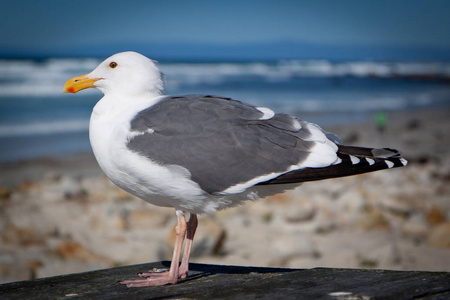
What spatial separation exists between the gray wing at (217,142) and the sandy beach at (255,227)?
225 cm

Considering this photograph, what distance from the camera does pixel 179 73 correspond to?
107ft

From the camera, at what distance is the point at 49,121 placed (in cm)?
1548

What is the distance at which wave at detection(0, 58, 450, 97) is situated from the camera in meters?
21.8

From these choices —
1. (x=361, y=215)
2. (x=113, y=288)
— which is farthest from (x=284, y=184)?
(x=361, y=215)

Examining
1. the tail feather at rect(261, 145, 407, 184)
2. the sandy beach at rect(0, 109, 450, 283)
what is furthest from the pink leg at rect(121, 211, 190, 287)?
the sandy beach at rect(0, 109, 450, 283)

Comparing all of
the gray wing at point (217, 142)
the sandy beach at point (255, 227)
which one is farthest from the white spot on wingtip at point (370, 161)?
the sandy beach at point (255, 227)

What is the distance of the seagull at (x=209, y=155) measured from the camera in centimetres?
292

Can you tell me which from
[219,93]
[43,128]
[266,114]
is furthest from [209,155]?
[219,93]

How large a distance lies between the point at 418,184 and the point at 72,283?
6.51 m

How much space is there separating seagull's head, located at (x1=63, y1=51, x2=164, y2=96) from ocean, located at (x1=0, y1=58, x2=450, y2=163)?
6383 mm

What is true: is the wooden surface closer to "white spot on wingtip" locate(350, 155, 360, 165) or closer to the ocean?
"white spot on wingtip" locate(350, 155, 360, 165)

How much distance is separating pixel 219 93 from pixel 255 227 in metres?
17.8

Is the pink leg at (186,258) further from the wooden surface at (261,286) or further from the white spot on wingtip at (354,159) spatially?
the white spot on wingtip at (354,159)

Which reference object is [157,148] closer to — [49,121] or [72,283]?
[72,283]
